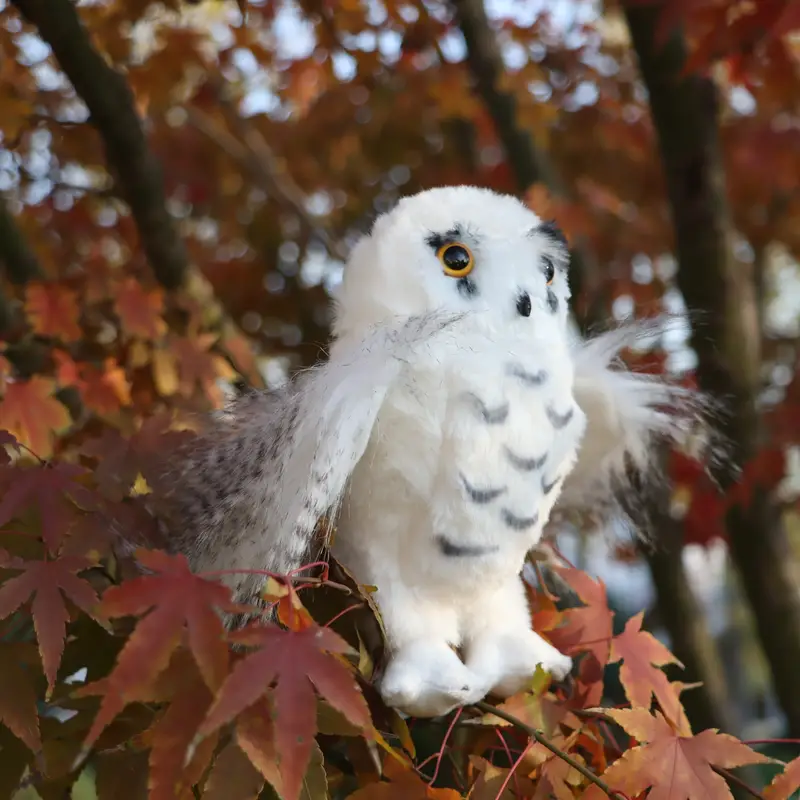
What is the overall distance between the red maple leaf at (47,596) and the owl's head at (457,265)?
0.24m

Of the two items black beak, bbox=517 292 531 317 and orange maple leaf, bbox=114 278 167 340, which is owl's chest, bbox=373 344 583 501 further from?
orange maple leaf, bbox=114 278 167 340

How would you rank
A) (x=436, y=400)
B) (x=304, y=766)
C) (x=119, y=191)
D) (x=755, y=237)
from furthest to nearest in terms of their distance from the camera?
(x=755, y=237) < (x=119, y=191) < (x=436, y=400) < (x=304, y=766)

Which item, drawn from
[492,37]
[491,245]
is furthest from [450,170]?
[491,245]

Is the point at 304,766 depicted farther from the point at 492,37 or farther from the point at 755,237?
the point at 755,237

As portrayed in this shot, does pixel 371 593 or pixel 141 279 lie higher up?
pixel 141 279

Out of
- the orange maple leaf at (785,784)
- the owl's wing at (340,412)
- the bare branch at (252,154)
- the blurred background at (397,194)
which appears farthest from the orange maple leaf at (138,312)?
the orange maple leaf at (785,784)

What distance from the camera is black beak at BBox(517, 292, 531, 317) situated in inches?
21.0

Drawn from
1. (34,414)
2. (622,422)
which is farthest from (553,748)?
(34,414)

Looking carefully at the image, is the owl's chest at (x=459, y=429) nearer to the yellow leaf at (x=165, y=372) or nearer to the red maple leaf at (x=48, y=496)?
the red maple leaf at (x=48, y=496)

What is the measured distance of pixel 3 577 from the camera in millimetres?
516

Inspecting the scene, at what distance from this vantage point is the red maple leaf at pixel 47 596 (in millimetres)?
443

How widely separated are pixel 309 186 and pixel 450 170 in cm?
39

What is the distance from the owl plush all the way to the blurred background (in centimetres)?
10

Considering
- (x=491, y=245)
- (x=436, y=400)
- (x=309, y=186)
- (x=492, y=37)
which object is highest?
(x=492, y=37)
